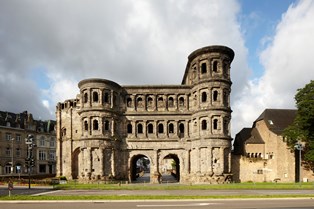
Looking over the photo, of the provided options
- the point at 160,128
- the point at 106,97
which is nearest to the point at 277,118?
the point at 160,128

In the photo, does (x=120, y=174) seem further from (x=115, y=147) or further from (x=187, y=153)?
(x=187, y=153)

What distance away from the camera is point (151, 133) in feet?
145

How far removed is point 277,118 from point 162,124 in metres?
20.6

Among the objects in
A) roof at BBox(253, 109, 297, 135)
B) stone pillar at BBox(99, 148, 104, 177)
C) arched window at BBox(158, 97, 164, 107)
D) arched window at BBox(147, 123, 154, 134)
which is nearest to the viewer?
stone pillar at BBox(99, 148, 104, 177)

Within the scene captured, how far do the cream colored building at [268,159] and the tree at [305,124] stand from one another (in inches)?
77.7

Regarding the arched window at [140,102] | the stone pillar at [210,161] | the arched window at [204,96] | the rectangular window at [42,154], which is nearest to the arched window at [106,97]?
the arched window at [140,102]

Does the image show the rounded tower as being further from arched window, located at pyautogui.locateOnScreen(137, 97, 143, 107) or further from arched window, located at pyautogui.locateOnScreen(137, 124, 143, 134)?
arched window, located at pyautogui.locateOnScreen(137, 97, 143, 107)

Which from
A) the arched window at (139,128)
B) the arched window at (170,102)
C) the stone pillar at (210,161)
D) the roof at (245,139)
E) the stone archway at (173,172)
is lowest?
the stone archway at (173,172)

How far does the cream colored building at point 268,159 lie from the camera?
4259 centimetres

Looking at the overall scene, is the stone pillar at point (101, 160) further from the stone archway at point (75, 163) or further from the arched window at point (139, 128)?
the stone archway at point (75, 163)

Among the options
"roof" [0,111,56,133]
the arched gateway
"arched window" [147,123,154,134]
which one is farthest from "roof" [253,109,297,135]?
"roof" [0,111,56,133]

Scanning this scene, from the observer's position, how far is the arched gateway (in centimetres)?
4038

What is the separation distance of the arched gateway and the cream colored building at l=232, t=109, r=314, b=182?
4114 millimetres

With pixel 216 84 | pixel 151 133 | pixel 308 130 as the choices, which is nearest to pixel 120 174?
pixel 151 133
